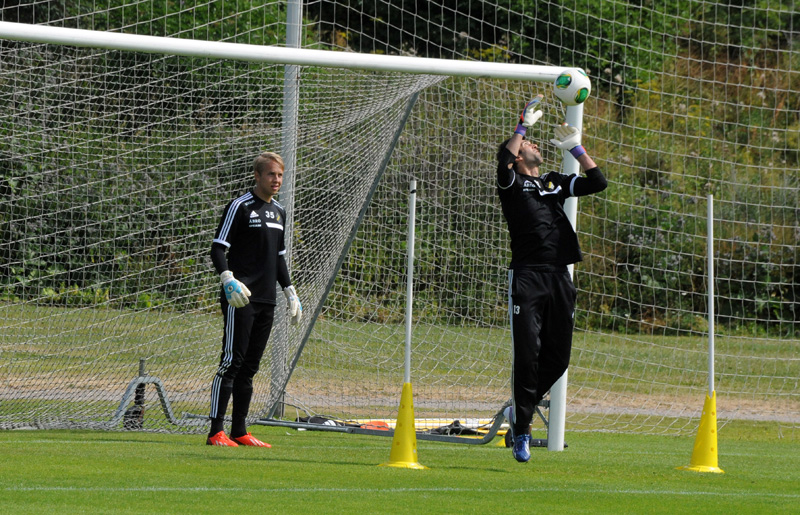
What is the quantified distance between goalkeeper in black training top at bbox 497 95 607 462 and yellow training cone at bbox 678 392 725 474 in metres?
0.95

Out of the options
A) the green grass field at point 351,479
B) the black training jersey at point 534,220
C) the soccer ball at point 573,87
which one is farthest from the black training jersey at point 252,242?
the soccer ball at point 573,87

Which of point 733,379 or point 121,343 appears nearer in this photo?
point 121,343

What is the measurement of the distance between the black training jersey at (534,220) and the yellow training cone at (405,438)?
1.24m

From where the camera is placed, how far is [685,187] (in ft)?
59.4

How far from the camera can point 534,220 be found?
7082mm

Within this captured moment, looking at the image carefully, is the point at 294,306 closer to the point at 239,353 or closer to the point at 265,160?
the point at 239,353

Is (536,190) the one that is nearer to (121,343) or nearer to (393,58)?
(393,58)

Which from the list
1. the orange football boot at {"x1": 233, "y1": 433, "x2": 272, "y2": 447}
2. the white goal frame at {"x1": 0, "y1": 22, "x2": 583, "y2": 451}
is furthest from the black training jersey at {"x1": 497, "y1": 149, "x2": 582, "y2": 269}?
the orange football boot at {"x1": 233, "y1": 433, "x2": 272, "y2": 447}

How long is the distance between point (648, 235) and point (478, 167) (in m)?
5.13

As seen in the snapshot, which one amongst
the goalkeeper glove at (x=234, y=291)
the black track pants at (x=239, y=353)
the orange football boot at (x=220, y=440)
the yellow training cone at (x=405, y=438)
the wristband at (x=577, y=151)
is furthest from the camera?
the orange football boot at (x=220, y=440)

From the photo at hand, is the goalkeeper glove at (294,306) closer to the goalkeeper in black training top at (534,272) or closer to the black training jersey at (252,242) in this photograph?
the black training jersey at (252,242)

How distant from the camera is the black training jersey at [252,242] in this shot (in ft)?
24.6

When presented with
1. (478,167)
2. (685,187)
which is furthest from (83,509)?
(685,187)

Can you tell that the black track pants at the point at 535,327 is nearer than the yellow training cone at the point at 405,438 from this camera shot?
No
